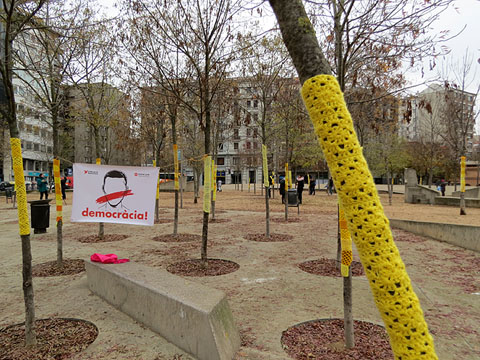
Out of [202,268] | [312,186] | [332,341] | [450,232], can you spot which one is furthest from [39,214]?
[312,186]

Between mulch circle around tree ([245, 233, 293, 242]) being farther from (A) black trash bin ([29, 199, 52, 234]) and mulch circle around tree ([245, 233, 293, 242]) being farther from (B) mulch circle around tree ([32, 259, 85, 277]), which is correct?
(A) black trash bin ([29, 199, 52, 234])

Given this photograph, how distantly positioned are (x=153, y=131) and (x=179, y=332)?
49.7 feet

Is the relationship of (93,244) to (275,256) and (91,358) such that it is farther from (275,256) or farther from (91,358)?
(91,358)

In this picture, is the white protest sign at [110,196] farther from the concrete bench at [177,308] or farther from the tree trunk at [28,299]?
the tree trunk at [28,299]

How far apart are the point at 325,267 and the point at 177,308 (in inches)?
145

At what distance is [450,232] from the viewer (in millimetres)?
8516

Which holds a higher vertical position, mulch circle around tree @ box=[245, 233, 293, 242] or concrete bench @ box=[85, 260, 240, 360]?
concrete bench @ box=[85, 260, 240, 360]

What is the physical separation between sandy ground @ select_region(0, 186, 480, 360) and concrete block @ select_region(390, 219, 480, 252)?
0.29 metres

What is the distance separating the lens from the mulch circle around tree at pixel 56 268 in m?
5.91

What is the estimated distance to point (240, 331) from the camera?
3641 millimetres

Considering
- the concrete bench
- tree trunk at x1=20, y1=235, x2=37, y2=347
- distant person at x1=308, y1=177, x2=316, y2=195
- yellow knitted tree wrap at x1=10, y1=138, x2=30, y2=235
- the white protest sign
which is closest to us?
the concrete bench

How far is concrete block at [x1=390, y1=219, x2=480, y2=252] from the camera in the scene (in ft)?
25.2

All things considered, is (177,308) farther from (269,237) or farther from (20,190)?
(269,237)

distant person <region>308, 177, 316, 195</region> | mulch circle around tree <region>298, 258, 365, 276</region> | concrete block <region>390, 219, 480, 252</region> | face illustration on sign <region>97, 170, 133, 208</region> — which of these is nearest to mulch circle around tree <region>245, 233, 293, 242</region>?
mulch circle around tree <region>298, 258, 365, 276</region>
